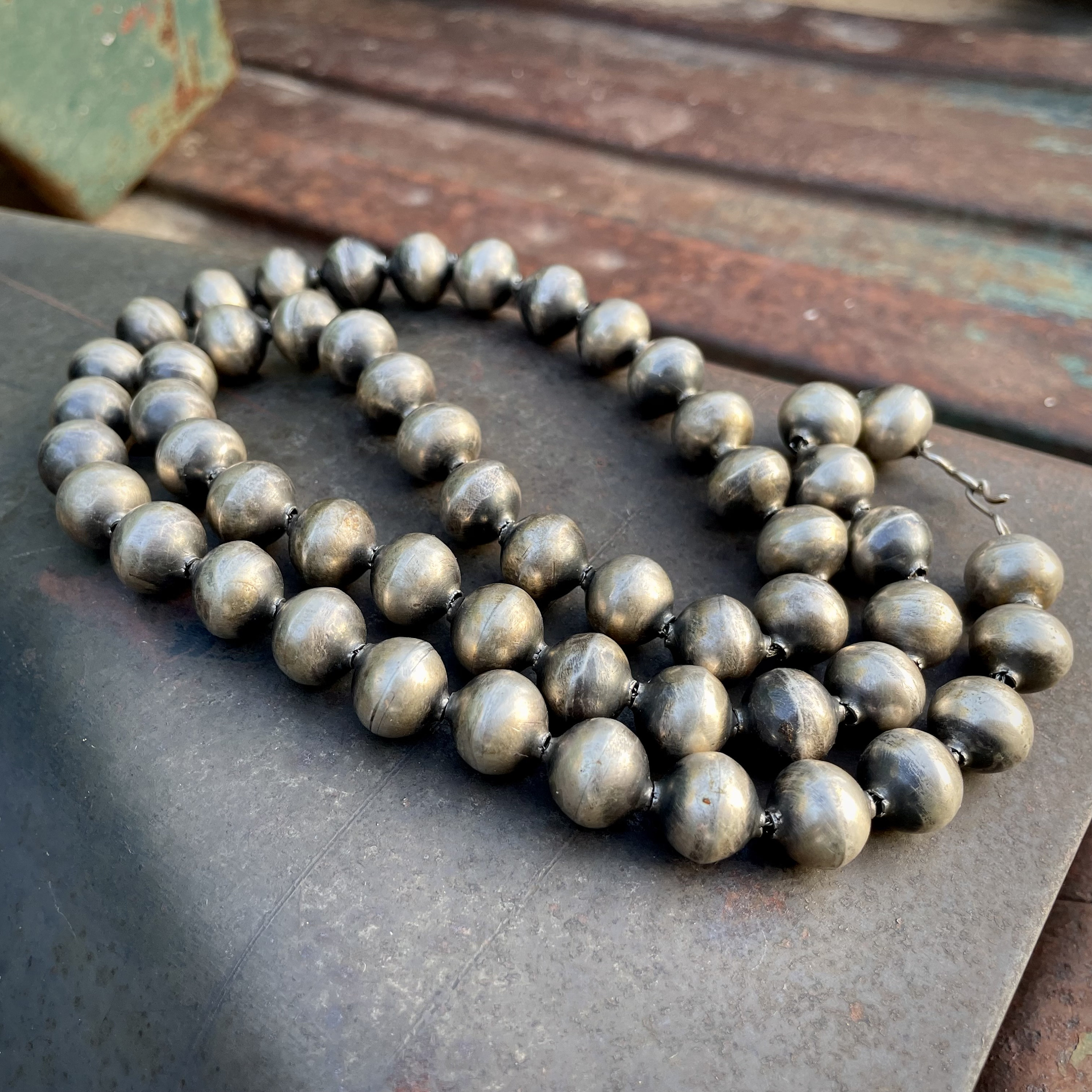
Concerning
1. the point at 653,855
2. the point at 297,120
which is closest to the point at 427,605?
the point at 653,855

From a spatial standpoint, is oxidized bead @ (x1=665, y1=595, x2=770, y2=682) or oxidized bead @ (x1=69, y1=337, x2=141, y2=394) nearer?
oxidized bead @ (x1=665, y1=595, x2=770, y2=682)

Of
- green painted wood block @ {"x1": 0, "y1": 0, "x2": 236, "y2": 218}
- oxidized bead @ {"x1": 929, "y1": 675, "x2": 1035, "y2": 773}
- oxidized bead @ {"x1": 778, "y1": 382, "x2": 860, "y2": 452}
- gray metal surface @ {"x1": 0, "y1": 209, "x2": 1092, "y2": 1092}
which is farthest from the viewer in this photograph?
green painted wood block @ {"x1": 0, "y1": 0, "x2": 236, "y2": 218}

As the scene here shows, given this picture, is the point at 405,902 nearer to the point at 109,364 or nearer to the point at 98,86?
the point at 109,364

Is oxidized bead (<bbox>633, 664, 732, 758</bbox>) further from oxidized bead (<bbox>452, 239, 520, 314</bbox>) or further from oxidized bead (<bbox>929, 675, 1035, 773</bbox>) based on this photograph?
oxidized bead (<bbox>452, 239, 520, 314</bbox>)

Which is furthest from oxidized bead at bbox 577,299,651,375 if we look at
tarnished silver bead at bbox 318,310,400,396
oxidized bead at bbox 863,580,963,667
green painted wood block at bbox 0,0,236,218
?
green painted wood block at bbox 0,0,236,218

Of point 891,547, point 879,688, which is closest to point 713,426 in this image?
point 891,547

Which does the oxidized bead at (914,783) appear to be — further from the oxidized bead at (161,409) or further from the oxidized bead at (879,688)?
the oxidized bead at (161,409)
